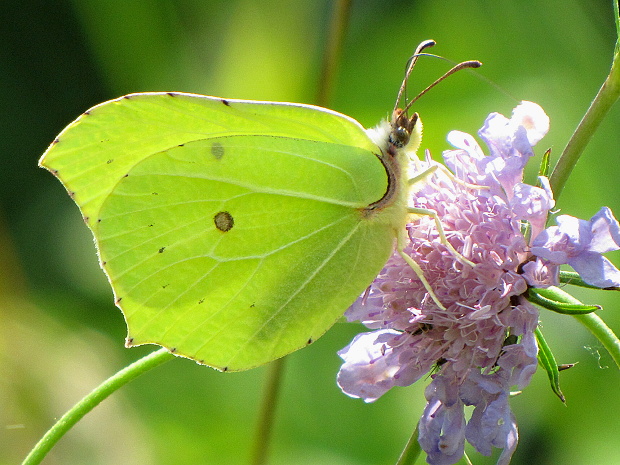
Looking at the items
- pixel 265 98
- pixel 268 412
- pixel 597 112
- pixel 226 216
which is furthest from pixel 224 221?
pixel 265 98

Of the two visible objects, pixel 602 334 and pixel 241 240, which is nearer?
pixel 602 334

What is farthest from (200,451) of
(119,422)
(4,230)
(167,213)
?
(167,213)

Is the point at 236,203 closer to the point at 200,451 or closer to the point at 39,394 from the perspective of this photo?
the point at 200,451

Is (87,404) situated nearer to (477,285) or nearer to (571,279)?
(477,285)

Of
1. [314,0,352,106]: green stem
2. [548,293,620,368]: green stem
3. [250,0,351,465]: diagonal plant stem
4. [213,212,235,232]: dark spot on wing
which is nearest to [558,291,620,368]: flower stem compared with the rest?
[548,293,620,368]: green stem

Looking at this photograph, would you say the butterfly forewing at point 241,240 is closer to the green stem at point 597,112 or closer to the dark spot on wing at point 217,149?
the dark spot on wing at point 217,149

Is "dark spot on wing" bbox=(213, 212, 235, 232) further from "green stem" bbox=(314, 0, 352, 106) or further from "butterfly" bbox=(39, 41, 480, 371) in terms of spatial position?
"green stem" bbox=(314, 0, 352, 106)
